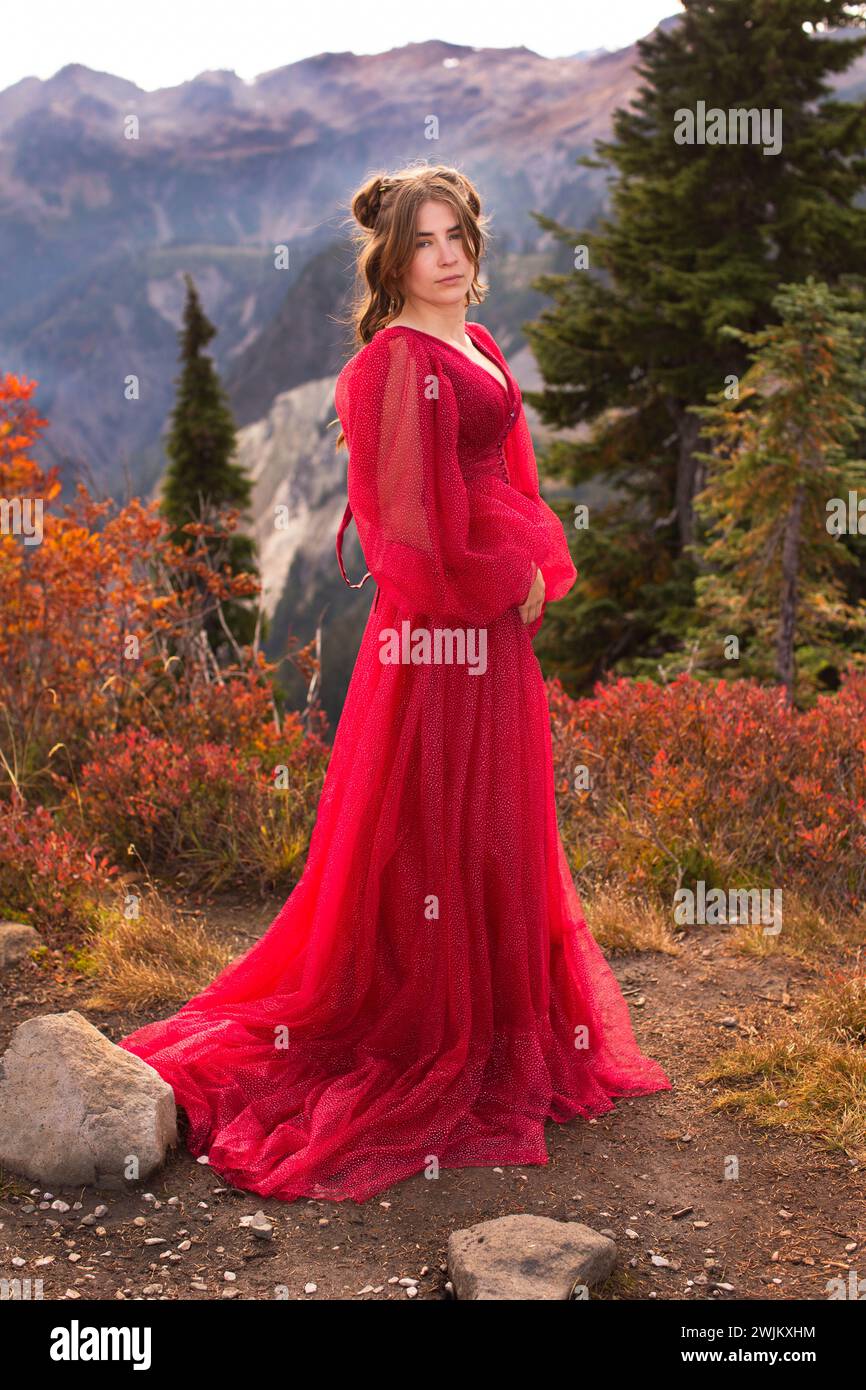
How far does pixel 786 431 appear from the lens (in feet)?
25.4

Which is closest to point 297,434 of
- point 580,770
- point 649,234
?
point 649,234

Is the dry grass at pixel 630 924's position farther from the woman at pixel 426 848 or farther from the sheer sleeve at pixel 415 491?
the sheer sleeve at pixel 415 491

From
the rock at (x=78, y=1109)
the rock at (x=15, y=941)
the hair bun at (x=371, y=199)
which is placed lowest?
the rock at (x=78, y=1109)

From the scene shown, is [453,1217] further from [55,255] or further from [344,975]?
[55,255]

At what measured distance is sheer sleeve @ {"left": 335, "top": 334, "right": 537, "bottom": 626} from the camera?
288cm

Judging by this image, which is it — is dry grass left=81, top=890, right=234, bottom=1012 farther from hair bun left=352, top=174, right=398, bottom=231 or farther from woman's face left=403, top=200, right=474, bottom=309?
hair bun left=352, top=174, right=398, bottom=231

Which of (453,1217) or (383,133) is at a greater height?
(383,133)

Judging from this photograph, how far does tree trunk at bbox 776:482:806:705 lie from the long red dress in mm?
4968

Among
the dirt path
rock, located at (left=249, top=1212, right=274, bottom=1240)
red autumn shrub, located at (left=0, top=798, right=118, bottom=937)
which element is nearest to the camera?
the dirt path

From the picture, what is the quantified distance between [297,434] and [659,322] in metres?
30.7

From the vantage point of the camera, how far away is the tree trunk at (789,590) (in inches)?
309

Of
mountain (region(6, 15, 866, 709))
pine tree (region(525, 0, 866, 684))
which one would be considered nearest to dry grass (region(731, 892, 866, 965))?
pine tree (region(525, 0, 866, 684))

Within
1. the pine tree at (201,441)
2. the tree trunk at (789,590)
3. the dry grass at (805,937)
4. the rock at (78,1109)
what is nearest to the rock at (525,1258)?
the rock at (78,1109)

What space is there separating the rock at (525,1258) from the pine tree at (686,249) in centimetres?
1098
